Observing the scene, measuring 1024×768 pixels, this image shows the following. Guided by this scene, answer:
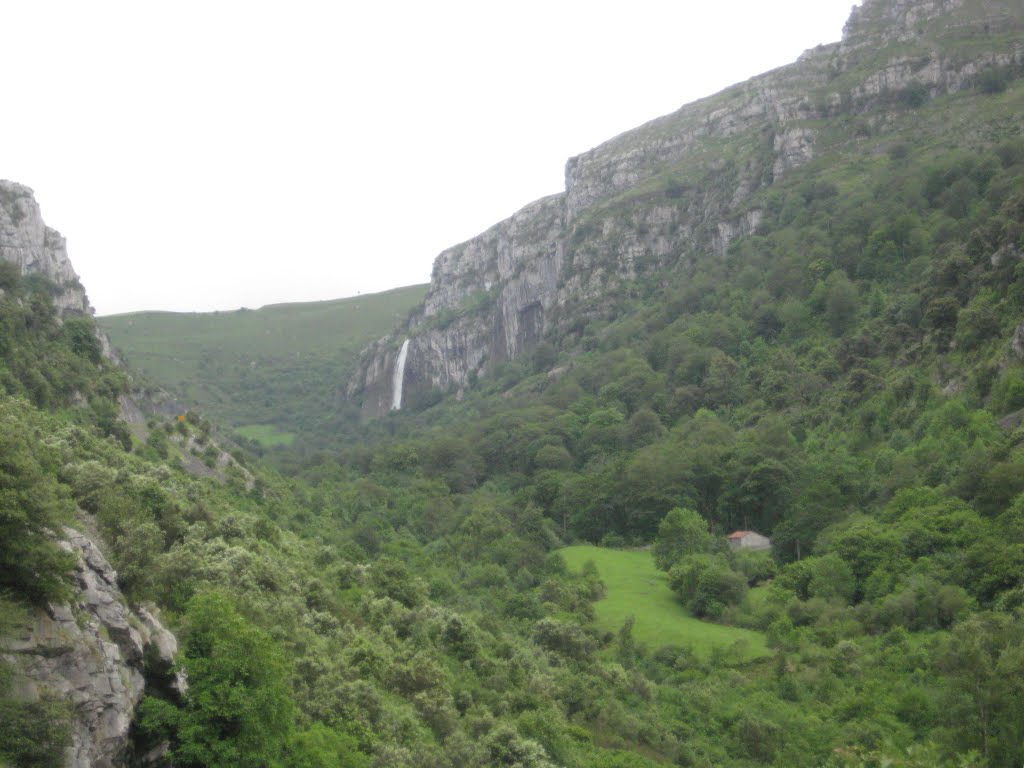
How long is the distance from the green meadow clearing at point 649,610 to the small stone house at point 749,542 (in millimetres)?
5489

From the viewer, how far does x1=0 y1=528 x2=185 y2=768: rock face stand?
14688 millimetres

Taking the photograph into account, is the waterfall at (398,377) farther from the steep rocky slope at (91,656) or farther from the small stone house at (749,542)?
the steep rocky slope at (91,656)

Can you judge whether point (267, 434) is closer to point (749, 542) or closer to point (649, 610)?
point (749, 542)

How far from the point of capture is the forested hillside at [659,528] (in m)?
21.0

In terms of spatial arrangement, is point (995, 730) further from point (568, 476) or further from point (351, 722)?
point (568, 476)

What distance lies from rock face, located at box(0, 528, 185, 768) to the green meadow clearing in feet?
101

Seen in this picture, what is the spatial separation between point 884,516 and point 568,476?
33.3 m

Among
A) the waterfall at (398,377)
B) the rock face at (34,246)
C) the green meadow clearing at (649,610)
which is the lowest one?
the green meadow clearing at (649,610)

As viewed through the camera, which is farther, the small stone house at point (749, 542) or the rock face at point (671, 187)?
the rock face at point (671, 187)

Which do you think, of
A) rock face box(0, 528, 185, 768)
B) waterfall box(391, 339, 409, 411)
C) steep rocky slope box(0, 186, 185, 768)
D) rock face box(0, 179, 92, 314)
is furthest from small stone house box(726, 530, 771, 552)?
waterfall box(391, 339, 409, 411)

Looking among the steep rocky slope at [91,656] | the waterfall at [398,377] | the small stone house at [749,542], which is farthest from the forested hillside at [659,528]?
the waterfall at [398,377]

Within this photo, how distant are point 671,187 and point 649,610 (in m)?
96.3

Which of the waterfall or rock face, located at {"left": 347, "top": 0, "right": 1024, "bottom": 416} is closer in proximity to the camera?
rock face, located at {"left": 347, "top": 0, "right": 1024, "bottom": 416}

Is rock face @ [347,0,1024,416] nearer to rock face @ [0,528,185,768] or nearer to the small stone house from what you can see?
the small stone house
